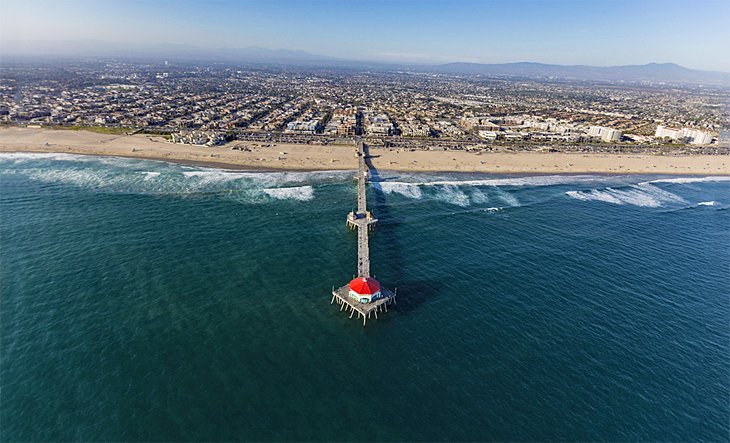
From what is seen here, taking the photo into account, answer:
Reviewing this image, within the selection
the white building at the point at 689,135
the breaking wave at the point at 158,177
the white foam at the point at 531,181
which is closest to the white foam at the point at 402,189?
the white foam at the point at 531,181

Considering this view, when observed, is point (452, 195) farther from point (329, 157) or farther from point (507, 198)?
point (329, 157)

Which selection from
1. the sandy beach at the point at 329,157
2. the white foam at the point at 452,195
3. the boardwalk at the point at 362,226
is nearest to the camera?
the boardwalk at the point at 362,226

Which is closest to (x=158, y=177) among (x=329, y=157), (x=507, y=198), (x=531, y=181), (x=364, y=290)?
(x=329, y=157)

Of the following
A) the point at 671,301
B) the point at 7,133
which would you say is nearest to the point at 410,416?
the point at 671,301

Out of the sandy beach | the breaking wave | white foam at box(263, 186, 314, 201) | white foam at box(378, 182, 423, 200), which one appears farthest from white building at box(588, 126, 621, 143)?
white foam at box(263, 186, 314, 201)

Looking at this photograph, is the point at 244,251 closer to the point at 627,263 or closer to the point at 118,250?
the point at 118,250

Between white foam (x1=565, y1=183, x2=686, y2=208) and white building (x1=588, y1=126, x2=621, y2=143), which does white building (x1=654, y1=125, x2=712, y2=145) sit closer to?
white building (x1=588, y1=126, x2=621, y2=143)

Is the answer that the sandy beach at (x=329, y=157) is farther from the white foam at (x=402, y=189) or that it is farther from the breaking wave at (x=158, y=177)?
the white foam at (x=402, y=189)
